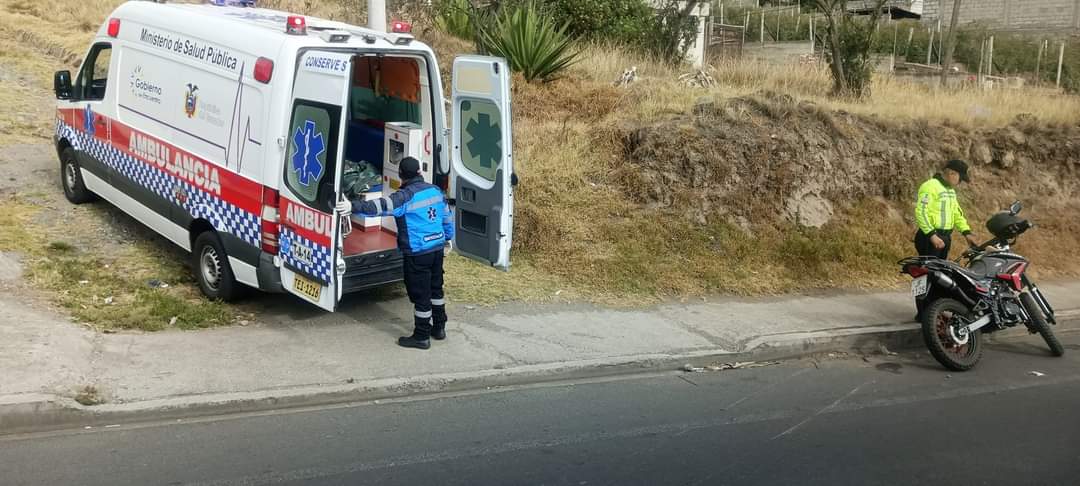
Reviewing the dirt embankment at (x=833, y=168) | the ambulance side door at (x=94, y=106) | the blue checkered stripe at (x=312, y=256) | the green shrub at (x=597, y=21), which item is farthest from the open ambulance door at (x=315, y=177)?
the green shrub at (x=597, y=21)

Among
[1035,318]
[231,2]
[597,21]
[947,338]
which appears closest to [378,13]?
[231,2]

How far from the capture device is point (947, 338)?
24.9 ft

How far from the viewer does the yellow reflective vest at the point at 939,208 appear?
8.17 metres

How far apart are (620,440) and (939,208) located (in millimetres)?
4360

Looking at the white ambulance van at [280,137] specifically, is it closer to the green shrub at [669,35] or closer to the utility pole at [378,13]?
the utility pole at [378,13]

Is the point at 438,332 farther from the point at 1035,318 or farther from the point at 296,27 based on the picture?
the point at 1035,318

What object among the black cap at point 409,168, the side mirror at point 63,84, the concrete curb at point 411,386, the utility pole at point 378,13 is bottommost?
the concrete curb at point 411,386

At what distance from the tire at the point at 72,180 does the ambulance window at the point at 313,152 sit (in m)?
4.10

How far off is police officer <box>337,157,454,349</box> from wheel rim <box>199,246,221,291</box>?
175 cm

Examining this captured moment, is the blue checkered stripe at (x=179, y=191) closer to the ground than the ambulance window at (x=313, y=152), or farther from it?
closer to the ground

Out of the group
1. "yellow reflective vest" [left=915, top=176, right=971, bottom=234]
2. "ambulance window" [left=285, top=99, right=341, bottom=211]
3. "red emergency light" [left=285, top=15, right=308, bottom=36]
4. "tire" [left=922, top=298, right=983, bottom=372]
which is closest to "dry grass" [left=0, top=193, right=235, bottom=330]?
"ambulance window" [left=285, top=99, right=341, bottom=211]

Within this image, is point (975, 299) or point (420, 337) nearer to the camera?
point (420, 337)

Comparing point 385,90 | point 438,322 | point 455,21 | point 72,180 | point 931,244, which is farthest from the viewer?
point 455,21

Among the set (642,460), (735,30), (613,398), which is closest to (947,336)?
(613,398)
